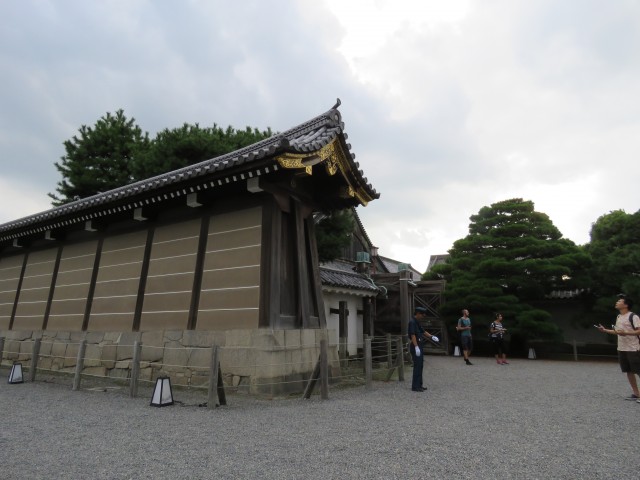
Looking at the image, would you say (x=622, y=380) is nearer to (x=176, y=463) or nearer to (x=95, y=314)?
(x=176, y=463)

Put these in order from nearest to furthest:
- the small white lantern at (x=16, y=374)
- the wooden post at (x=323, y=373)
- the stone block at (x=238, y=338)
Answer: the wooden post at (x=323, y=373)
the stone block at (x=238, y=338)
the small white lantern at (x=16, y=374)

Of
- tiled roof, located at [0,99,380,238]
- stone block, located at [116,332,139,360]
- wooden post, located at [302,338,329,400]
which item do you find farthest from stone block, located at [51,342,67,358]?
wooden post, located at [302,338,329,400]

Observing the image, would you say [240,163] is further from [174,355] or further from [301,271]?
[174,355]

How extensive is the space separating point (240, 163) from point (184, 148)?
8210 mm

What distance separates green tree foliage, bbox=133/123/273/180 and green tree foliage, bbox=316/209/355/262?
4527mm

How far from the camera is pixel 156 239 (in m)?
9.35

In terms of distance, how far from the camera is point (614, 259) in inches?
538

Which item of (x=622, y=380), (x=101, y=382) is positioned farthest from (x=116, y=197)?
(x=622, y=380)

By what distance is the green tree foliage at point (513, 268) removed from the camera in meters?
14.4

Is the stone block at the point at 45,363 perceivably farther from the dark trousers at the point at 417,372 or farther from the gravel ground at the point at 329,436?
the dark trousers at the point at 417,372

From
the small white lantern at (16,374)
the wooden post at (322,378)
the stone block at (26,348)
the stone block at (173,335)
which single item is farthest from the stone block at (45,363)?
the wooden post at (322,378)

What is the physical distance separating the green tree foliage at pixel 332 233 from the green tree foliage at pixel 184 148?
4.53 meters

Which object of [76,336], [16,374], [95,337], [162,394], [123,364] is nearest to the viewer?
[162,394]

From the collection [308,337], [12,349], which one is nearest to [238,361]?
[308,337]
